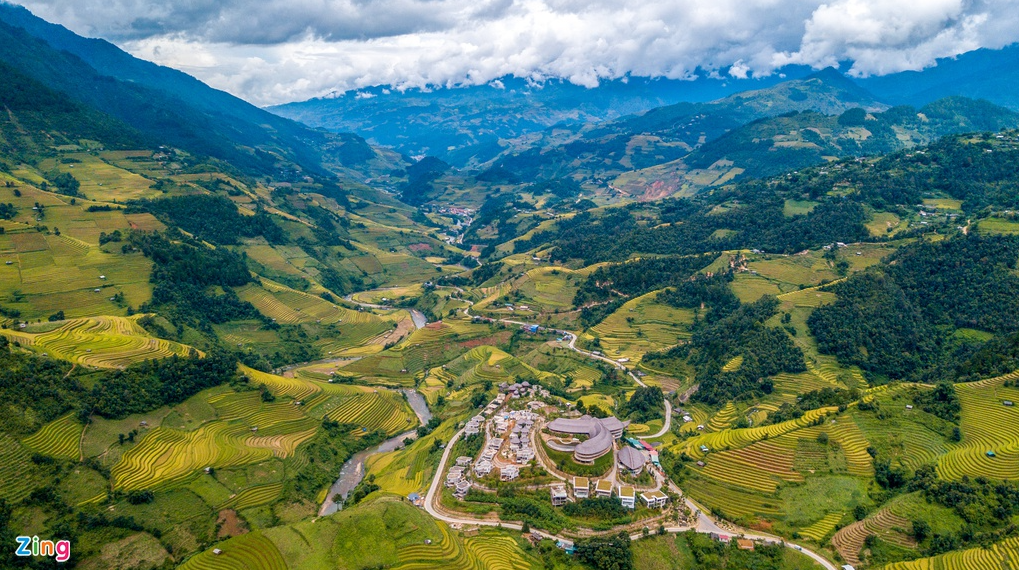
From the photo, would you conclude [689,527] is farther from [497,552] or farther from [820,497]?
[497,552]

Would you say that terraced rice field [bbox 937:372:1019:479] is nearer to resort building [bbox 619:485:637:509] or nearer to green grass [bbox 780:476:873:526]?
green grass [bbox 780:476:873:526]

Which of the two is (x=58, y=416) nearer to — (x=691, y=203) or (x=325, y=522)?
(x=325, y=522)

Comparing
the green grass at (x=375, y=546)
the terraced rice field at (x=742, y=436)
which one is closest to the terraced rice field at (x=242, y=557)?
the green grass at (x=375, y=546)

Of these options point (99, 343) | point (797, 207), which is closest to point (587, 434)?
point (99, 343)

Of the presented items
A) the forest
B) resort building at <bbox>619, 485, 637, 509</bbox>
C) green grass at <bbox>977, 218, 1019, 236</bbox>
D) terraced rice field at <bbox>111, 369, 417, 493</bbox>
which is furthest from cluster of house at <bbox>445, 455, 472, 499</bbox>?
green grass at <bbox>977, 218, 1019, 236</bbox>

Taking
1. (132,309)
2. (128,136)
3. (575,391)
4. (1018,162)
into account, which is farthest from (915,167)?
(128,136)
